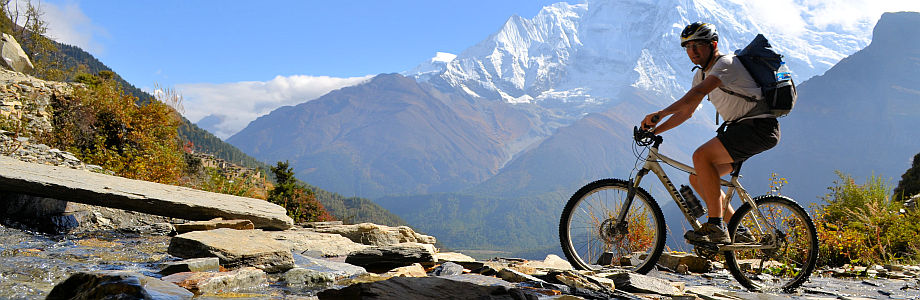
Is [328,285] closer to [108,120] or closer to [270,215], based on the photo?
[270,215]

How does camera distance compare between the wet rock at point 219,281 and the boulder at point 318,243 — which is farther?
the boulder at point 318,243

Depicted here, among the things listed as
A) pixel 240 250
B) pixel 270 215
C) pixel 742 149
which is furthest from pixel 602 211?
pixel 270 215

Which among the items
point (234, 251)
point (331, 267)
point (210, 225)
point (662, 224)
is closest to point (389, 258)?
point (331, 267)

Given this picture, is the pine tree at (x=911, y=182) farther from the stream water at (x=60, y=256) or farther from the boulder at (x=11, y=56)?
the boulder at (x=11, y=56)

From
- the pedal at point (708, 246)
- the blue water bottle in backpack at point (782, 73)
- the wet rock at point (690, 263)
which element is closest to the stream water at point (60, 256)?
the pedal at point (708, 246)

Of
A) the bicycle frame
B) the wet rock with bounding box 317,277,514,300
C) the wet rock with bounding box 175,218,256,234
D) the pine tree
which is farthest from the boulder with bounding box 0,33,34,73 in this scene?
the pine tree

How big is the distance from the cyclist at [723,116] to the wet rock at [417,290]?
213 cm

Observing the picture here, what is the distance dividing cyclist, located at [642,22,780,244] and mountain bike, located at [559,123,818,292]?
14cm

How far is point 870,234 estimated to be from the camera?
7.59 m

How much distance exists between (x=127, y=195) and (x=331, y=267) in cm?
328

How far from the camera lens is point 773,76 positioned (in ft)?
14.0

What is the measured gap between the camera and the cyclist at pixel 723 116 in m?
4.26

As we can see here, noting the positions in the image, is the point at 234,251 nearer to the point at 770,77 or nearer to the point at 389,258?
the point at 389,258

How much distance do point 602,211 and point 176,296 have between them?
3825 millimetres
